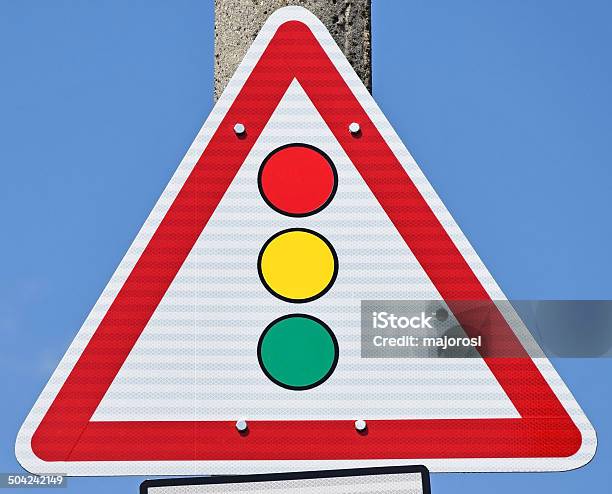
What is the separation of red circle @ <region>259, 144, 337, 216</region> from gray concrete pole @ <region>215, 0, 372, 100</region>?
0.30m

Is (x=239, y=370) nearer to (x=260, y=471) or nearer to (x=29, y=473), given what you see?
(x=260, y=471)

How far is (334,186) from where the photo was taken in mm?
1936

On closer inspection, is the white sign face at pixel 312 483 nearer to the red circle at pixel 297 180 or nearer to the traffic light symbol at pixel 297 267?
the traffic light symbol at pixel 297 267

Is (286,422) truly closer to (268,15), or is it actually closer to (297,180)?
(297,180)

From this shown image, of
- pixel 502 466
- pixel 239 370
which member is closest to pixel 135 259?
pixel 239 370

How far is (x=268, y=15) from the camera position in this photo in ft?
7.11

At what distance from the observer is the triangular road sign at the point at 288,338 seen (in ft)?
6.06

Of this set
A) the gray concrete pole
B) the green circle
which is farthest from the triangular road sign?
the gray concrete pole

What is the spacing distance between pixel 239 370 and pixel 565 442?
56 cm

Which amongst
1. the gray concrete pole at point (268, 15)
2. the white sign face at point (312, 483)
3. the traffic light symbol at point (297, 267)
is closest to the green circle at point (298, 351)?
the traffic light symbol at point (297, 267)

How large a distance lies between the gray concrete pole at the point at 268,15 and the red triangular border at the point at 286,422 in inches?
5.8

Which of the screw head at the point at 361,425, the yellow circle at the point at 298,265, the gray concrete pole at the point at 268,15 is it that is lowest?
the screw head at the point at 361,425

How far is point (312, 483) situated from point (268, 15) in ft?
3.03

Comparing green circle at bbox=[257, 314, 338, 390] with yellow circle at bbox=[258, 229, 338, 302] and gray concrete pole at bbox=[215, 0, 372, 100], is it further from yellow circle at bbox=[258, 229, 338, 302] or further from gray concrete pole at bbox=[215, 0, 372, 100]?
gray concrete pole at bbox=[215, 0, 372, 100]
